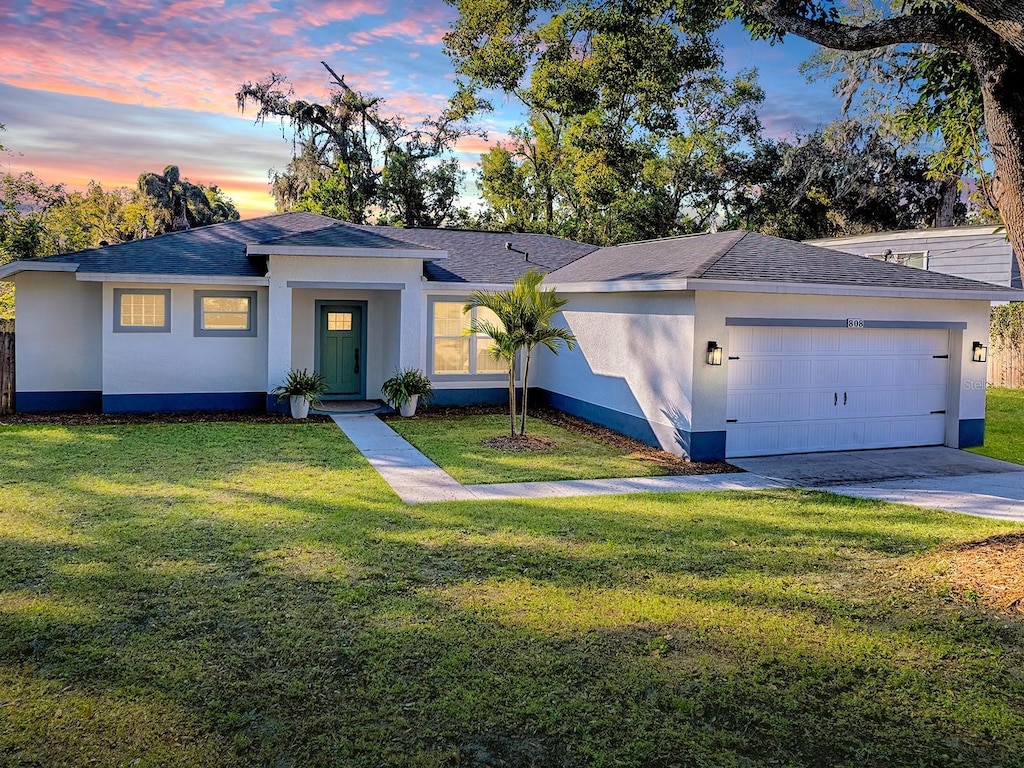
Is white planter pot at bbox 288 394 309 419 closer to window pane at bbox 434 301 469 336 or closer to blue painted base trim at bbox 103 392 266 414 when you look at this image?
blue painted base trim at bbox 103 392 266 414

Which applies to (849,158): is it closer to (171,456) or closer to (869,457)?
(869,457)

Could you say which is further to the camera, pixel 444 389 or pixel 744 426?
pixel 444 389

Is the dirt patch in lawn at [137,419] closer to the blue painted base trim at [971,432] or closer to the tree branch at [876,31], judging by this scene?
the tree branch at [876,31]

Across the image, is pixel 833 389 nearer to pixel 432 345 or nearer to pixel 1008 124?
pixel 1008 124

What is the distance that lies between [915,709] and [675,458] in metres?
7.23

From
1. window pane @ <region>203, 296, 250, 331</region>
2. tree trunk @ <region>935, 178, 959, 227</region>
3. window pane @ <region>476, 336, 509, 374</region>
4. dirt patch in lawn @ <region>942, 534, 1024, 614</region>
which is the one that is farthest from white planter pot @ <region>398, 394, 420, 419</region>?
tree trunk @ <region>935, 178, 959, 227</region>

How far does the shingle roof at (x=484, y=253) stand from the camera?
16.6 meters

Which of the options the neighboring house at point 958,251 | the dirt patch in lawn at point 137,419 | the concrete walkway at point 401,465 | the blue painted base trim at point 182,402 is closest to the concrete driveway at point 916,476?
the concrete walkway at point 401,465

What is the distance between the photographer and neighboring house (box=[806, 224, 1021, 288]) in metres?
21.1

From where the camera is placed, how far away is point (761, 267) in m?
11.7

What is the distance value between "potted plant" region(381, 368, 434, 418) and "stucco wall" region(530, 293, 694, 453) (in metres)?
2.84

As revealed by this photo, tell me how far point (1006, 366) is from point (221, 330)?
19912 millimetres

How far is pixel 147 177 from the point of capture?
30.8 m

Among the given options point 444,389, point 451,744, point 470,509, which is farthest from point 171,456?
point 451,744
